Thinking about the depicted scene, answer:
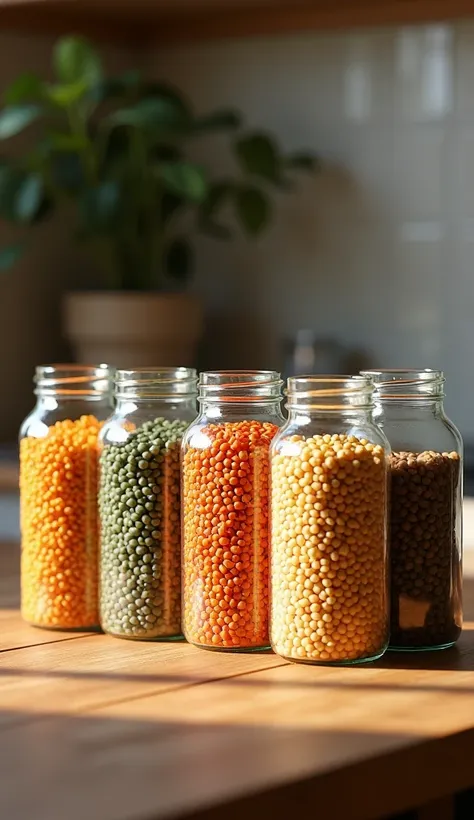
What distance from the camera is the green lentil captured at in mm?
1047

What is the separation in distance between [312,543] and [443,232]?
1.71m

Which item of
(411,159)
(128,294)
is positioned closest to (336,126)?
(411,159)

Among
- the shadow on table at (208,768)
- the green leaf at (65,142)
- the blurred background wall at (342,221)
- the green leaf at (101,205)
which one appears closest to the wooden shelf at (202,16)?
the blurred background wall at (342,221)

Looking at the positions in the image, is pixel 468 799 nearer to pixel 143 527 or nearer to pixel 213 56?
pixel 143 527

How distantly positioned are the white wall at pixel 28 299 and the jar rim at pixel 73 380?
5.36ft

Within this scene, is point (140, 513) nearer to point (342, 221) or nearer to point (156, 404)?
point (156, 404)

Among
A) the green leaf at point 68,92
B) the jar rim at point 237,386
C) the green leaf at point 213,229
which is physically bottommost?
the jar rim at point 237,386

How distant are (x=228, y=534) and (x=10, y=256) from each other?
1.68m

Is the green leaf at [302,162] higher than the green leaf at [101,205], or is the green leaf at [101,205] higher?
the green leaf at [302,162]

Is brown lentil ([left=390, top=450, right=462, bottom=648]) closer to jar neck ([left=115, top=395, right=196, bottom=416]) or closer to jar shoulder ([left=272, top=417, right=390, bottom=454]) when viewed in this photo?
jar shoulder ([left=272, top=417, right=390, bottom=454])

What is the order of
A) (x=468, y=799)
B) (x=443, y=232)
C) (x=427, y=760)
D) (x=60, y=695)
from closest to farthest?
1. (x=427, y=760)
2. (x=60, y=695)
3. (x=468, y=799)
4. (x=443, y=232)

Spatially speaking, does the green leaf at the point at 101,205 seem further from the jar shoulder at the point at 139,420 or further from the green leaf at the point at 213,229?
the jar shoulder at the point at 139,420

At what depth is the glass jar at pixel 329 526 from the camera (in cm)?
95

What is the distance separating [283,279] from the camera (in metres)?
2.79
